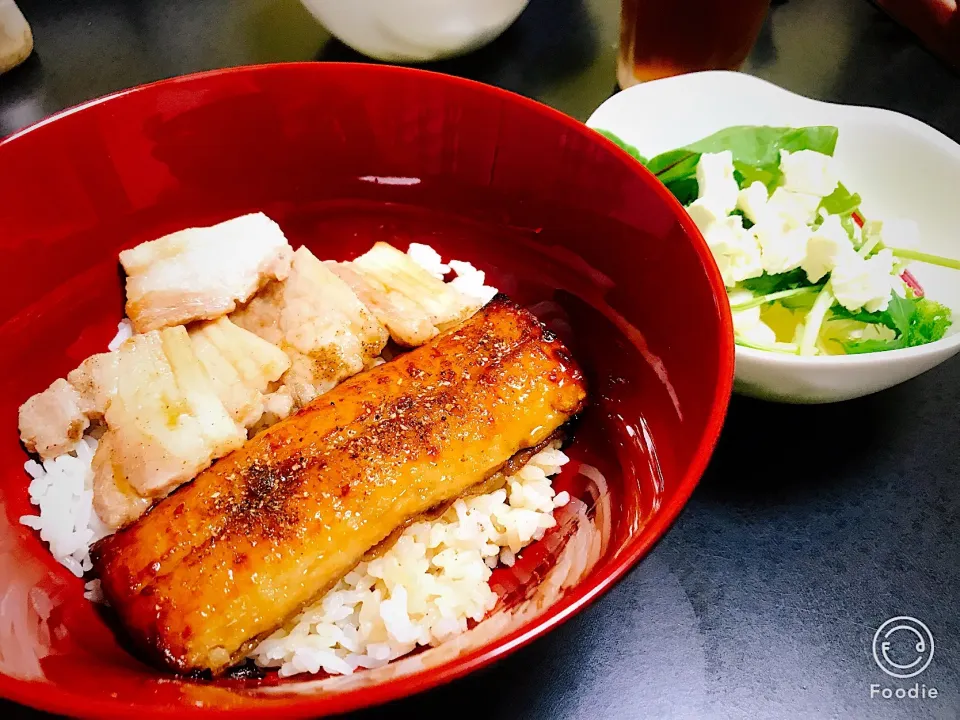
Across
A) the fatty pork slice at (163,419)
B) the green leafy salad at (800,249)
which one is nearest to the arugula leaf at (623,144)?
the green leafy salad at (800,249)

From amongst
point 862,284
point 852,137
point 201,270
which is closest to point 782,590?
point 862,284

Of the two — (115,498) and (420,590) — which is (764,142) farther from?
(115,498)

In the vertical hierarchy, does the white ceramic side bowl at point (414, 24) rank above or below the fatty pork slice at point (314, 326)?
above

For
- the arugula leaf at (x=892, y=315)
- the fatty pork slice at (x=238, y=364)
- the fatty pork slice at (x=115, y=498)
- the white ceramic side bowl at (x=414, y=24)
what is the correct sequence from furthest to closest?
the white ceramic side bowl at (x=414, y=24), the arugula leaf at (x=892, y=315), the fatty pork slice at (x=238, y=364), the fatty pork slice at (x=115, y=498)

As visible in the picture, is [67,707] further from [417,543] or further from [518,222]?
[518,222]

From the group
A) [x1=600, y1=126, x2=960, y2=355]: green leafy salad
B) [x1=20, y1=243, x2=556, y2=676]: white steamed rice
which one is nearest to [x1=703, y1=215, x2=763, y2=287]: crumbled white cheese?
[x1=600, y1=126, x2=960, y2=355]: green leafy salad

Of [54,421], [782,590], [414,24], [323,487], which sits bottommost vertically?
[782,590]

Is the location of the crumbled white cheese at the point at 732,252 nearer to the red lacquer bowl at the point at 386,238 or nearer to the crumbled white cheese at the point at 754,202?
the crumbled white cheese at the point at 754,202
